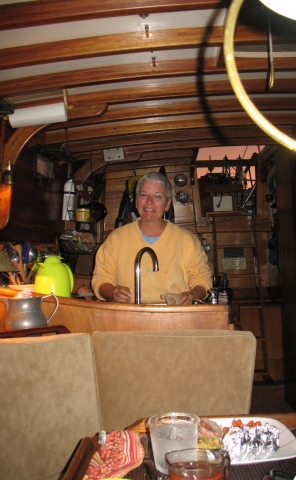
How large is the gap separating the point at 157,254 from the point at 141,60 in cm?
135

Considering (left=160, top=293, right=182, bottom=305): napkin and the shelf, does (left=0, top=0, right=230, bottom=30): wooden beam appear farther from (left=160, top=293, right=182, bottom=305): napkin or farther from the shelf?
the shelf

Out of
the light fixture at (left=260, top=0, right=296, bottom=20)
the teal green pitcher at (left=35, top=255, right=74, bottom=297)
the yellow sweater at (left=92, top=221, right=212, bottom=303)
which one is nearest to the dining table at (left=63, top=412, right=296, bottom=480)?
the light fixture at (left=260, top=0, right=296, bottom=20)

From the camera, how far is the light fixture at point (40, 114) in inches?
118

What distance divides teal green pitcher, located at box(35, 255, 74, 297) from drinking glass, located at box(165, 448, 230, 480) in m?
1.62

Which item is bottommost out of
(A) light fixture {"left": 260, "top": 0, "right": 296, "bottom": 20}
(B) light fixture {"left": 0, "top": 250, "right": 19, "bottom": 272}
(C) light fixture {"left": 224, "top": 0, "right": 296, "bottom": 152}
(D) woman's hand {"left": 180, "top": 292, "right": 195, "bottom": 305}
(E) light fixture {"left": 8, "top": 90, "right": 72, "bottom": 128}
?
(D) woman's hand {"left": 180, "top": 292, "right": 195, "bottom": 305}

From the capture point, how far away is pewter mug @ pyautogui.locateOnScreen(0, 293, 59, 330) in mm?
1841

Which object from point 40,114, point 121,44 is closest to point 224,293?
point 40,114

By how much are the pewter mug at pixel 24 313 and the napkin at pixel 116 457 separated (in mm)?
1016

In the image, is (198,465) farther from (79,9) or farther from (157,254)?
(157,254)

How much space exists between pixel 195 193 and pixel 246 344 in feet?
14.3

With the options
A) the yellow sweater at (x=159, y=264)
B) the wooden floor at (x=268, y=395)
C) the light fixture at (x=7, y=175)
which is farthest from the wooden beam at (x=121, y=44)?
the wooden floor at (x=268, y=395)

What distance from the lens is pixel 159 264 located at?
9.26 feet

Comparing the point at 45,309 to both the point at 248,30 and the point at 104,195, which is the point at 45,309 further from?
the point at 104,195

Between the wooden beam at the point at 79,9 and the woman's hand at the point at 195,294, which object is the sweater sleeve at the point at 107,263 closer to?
the woman's hand at the point at 195,294
